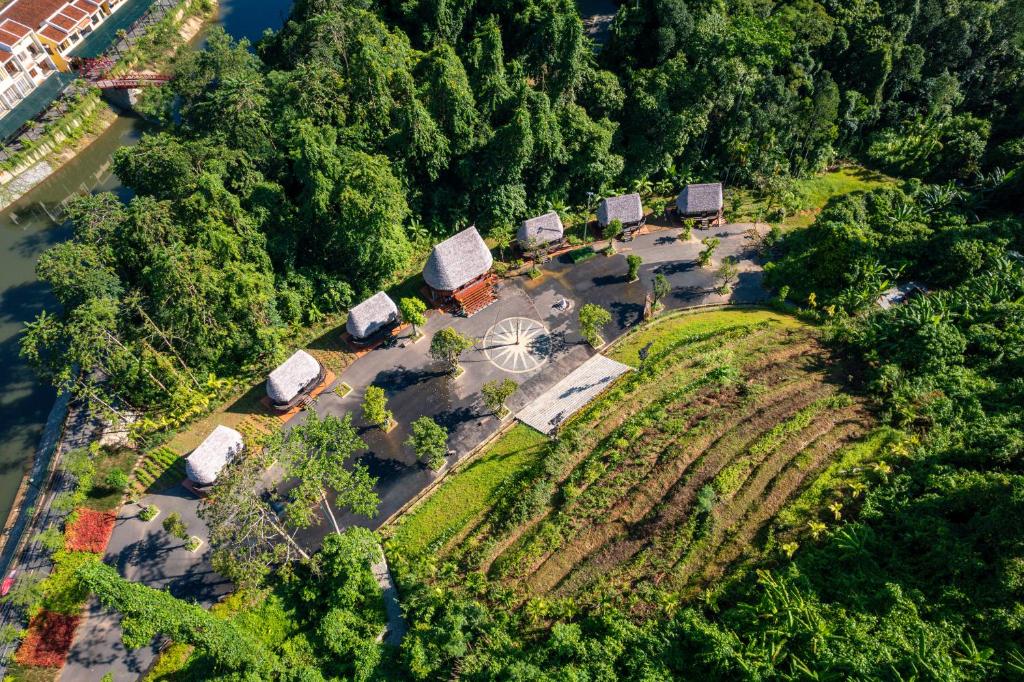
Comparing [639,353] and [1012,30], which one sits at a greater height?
[1012,30]

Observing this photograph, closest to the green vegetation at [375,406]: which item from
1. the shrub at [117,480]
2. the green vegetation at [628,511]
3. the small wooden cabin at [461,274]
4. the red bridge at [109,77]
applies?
the green vegetation at [628,511]

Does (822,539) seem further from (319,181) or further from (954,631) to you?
(319,181)

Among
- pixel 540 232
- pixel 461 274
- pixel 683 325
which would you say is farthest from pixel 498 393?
pixel 540 232

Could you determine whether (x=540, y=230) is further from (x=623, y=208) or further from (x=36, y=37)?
(x=36, y=37)

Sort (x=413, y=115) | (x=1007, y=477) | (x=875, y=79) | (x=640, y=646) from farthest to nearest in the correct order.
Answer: (x=875, y=79) → (x=413, y=115) → (x=1007, y=477) → (x=640, y=646)

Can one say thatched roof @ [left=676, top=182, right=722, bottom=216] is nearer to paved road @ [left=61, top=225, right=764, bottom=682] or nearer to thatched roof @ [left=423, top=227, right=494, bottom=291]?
paved road @ [left=61, top=225, right=764, bottom=682]

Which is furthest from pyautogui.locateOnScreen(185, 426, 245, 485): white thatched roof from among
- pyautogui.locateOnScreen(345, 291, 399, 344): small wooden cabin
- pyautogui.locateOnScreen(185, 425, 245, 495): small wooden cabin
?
pyautogui.locateOnScreen(345, 291, 399, 344): small wooden cabin

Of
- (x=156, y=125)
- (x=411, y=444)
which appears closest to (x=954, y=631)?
(x=411, y=444)
